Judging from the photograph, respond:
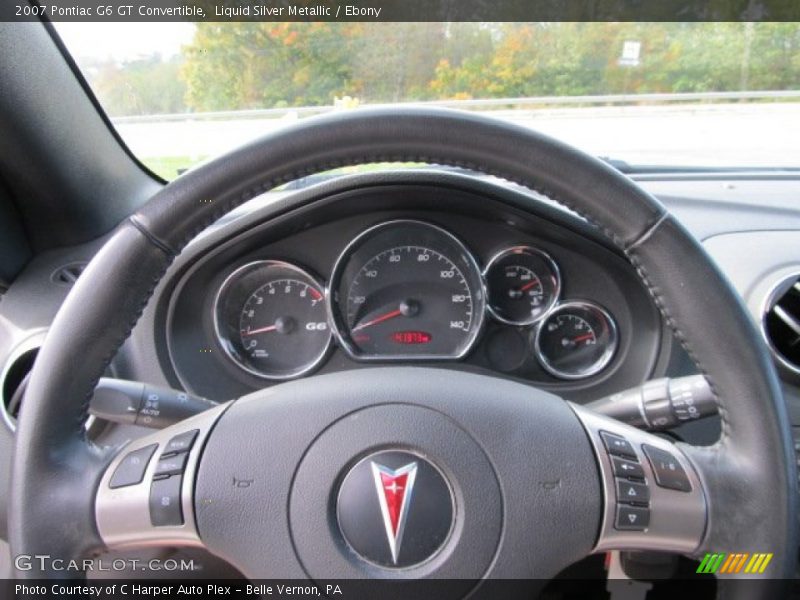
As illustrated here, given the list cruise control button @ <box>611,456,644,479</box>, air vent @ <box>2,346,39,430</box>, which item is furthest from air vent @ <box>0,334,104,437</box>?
cruise control button @ <box>611,456,644,479</box>

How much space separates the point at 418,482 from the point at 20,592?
2.27 ft

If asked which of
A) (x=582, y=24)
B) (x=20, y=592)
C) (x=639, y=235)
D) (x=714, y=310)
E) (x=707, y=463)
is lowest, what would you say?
(x=20, y=592)

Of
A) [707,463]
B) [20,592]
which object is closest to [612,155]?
[707,463]

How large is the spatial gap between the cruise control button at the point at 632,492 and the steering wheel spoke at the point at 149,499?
27.9 inches

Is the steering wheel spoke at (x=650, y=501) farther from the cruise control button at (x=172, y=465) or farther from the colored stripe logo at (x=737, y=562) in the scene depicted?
the cruise control button at (x=172, y=465)

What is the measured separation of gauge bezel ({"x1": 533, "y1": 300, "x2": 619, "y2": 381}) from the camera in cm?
244

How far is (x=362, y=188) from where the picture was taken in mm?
2264

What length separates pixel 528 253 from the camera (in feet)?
8.13

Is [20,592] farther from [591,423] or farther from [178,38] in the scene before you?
[178,38]

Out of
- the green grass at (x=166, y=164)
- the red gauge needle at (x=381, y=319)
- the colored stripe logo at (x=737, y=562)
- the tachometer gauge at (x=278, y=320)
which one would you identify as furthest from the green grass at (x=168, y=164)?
the colored stripe logo at (x=737, y=562)

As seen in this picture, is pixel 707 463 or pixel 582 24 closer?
pixel 707 463

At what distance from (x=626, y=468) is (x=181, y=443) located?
76 centimetres

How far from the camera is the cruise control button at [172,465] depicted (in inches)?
49.8

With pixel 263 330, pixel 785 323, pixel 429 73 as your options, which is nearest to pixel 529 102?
pixel 429 73
